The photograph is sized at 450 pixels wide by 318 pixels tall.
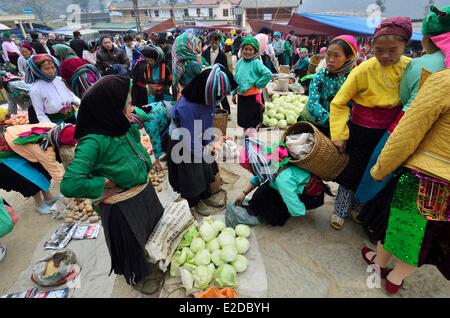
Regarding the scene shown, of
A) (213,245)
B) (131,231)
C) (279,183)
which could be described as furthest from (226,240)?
(131,231)

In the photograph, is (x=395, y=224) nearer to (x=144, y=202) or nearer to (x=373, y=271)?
(x=373, y=271)

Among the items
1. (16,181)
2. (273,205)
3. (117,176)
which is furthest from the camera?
(16,181)

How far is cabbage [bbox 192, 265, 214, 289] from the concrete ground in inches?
19.6

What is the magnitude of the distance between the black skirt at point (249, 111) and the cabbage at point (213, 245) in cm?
246

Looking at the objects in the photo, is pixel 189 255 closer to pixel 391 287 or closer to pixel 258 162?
pixel 258 162

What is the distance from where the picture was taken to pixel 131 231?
1.81 m

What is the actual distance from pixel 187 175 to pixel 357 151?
5.23 feet

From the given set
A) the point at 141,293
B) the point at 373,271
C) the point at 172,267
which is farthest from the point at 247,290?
the point at 373,271

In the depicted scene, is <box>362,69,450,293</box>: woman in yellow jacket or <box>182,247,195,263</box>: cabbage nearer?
<box>362,69,450,293</box>: woman in yellow jacket

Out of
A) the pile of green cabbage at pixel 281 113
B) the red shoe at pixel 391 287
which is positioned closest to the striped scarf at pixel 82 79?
the pile of green cabbage at pixel 281 113

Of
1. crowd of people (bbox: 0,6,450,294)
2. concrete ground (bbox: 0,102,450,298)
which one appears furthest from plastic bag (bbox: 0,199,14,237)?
concrete ground (bbox: 0,102,450,298)

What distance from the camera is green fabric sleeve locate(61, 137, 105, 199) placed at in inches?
53.4

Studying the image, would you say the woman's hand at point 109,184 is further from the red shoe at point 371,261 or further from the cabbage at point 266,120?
the cabbage at point 266,120

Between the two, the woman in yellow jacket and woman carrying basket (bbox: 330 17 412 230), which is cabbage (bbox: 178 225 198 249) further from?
the woman in yellow jacket
